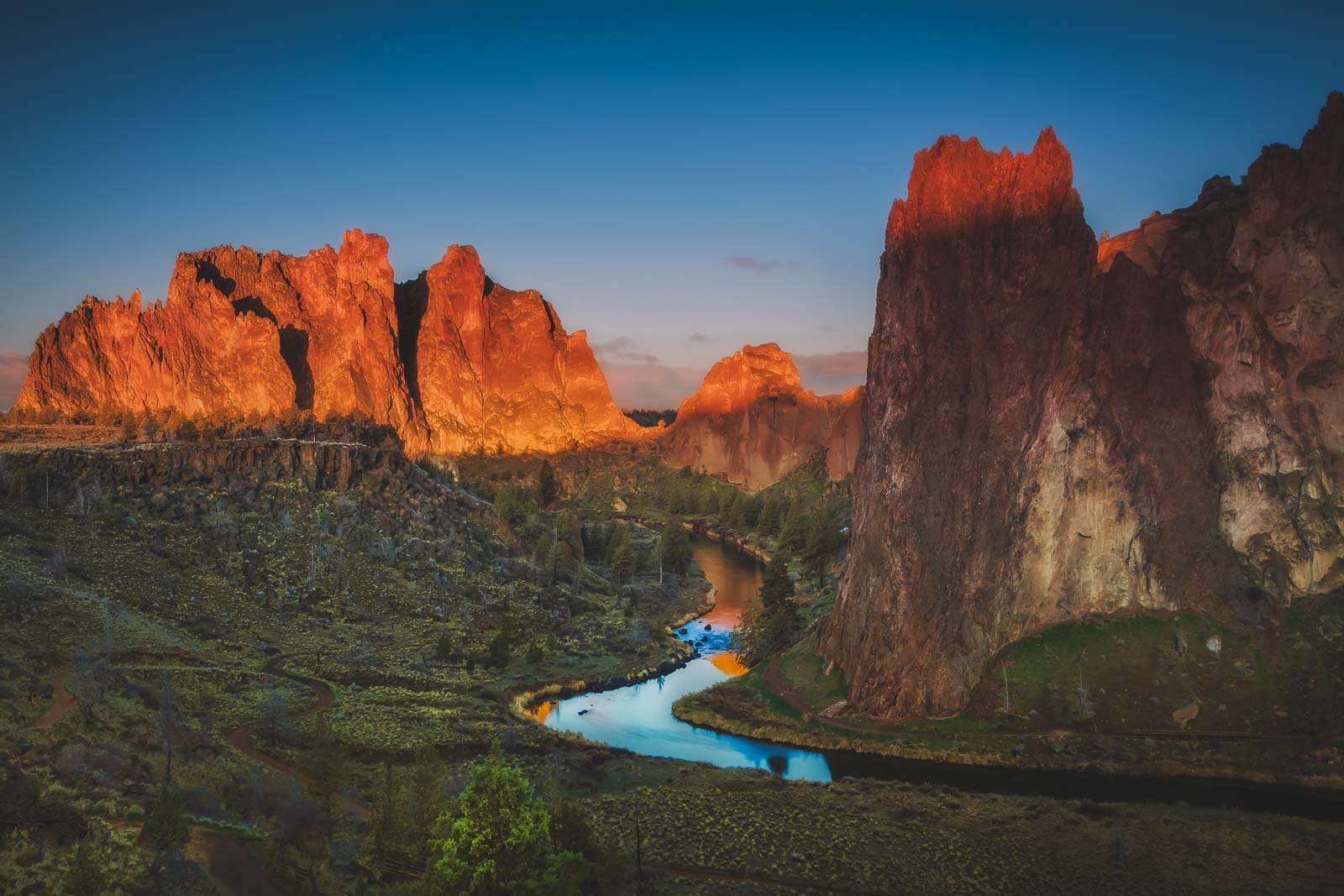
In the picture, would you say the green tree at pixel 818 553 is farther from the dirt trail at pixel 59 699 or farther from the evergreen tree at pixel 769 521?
the dirt trail at pixel 59 699

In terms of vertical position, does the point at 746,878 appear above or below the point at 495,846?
below

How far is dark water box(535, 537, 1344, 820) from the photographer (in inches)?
2104

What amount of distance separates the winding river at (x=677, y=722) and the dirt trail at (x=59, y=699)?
34.4 meters

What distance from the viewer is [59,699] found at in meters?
47.5

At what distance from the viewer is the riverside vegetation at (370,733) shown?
32469mm

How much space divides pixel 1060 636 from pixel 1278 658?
46.9 ft

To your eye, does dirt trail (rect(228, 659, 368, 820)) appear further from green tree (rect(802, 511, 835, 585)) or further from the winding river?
green tree (rect(802, 511, 835, 585))

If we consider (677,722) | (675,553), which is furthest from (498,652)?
(675,553)

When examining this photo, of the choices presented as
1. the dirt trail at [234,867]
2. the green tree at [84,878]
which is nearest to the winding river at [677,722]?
the dirt trail at [234,867]

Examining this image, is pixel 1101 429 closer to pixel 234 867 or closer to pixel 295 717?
pixel 295 717

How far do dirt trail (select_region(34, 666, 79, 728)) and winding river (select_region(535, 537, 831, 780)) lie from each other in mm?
34369

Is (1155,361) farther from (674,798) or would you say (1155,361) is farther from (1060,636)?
(674,798)

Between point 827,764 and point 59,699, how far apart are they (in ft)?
Answer: 159

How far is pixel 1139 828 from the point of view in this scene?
4809cm
